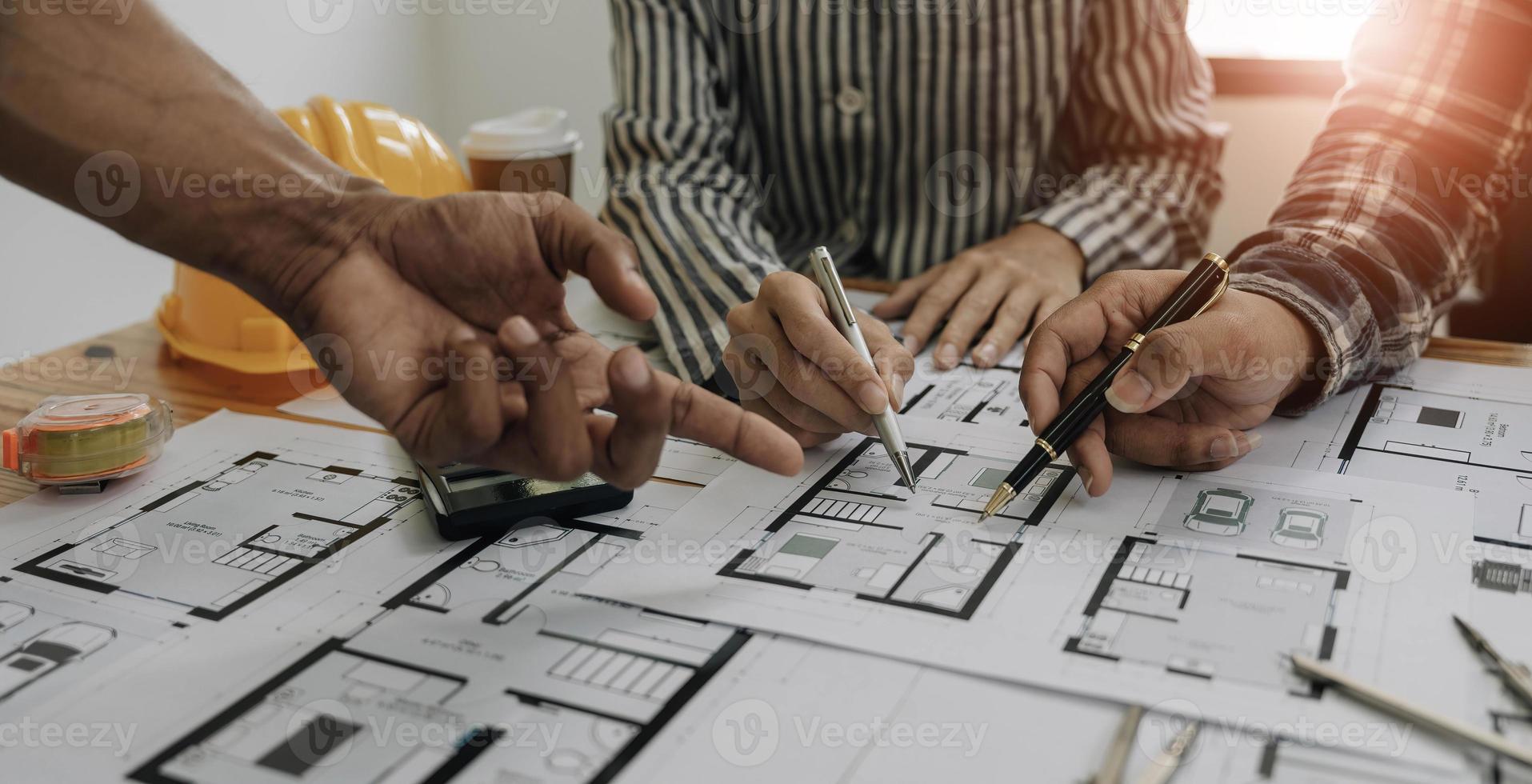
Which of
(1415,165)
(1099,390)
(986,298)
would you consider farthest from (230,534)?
(1415,165)

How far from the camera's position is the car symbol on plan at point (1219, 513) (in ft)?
2.07

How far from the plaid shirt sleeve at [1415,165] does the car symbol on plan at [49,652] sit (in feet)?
2.63

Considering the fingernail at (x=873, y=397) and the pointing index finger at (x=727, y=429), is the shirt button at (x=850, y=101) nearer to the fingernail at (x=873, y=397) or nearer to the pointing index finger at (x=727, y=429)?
the fingernail at (x=873, y=397)

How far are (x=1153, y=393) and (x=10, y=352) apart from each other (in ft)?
5.59

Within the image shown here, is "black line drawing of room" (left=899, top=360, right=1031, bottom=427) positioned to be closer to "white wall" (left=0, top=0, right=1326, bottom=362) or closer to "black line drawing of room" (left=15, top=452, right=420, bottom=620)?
"black line drawing of room" (left=15, top=452, right=420, bottom=620)

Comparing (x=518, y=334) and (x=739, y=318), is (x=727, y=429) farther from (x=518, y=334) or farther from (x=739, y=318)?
(x=739, y=318)

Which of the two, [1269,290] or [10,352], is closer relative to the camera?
[1269,290]

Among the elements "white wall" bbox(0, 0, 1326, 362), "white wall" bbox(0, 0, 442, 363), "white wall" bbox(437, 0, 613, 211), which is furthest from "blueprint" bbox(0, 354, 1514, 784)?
"white wall" bbox(437, 0, 613, 211)

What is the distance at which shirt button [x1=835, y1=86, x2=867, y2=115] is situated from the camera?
1.25 meters

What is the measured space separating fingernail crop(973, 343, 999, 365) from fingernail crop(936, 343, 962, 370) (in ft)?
0.05

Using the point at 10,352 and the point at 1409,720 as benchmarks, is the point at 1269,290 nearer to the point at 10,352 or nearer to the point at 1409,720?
the point at 1409,720

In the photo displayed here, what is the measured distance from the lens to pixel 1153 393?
0.69 meters

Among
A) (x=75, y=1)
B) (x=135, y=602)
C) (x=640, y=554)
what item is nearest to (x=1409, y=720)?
(x=640, y=554)

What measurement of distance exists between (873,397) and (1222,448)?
0.74 ft
